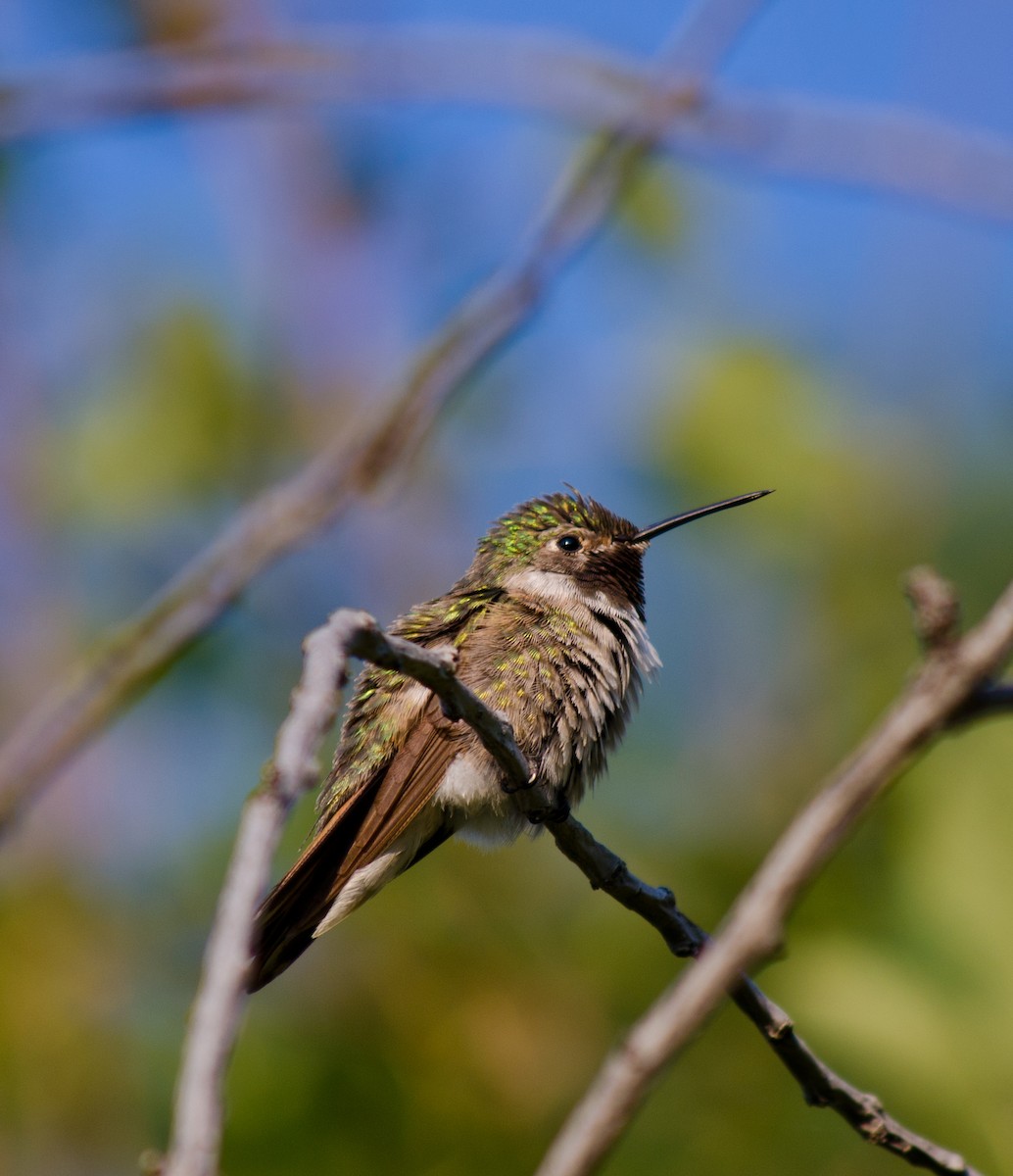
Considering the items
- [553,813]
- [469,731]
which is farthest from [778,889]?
[469,731]

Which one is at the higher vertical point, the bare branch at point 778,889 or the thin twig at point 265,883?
the thin twig at point 265,883

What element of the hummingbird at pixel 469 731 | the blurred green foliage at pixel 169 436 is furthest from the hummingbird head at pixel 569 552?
the blurred green foliage at pixel 169 436

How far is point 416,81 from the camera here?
2.95m

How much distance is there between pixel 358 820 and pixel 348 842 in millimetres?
59

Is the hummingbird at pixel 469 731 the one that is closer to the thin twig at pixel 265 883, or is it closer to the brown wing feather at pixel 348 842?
the brown wing feather at pixel 348 842

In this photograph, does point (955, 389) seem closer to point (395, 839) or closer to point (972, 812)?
point (972, 812)

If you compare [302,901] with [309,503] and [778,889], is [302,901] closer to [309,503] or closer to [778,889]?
[309,503]

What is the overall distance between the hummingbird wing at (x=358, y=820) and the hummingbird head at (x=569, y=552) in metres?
0.48

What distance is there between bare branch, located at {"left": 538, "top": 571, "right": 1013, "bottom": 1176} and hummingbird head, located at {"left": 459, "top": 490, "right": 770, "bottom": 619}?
2.89 m

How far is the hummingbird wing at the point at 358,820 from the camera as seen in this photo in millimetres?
3002

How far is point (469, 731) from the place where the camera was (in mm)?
3299

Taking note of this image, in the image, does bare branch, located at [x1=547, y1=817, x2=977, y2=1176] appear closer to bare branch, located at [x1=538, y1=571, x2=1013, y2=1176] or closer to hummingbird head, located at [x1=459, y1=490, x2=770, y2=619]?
bare branch, located at [x1=538, y1=571, x2=1013, y2=1176]

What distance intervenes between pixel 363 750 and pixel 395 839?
24cm

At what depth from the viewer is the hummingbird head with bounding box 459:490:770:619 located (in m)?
3.87
